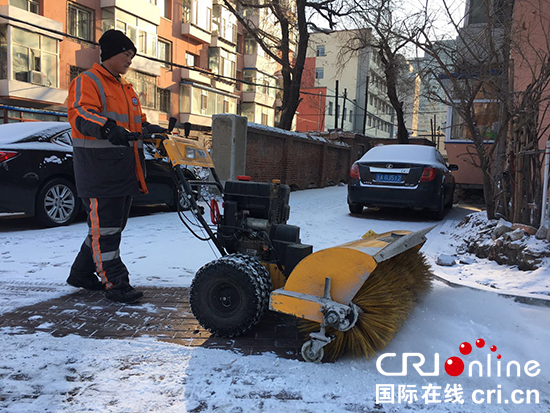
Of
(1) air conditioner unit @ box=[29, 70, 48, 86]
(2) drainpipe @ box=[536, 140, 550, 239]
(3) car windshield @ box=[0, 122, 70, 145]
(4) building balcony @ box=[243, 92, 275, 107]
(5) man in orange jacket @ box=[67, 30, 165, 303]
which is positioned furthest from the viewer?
(4) building balcony @ box=[243, 92, 275, 107]

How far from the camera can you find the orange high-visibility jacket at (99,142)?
3.08m

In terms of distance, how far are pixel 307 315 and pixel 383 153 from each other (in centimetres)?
648

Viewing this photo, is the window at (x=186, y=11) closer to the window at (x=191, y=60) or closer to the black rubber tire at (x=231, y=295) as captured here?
the window at (x=191, y=60)

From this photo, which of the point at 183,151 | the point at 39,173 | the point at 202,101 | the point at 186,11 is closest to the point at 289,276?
the point at 183,151

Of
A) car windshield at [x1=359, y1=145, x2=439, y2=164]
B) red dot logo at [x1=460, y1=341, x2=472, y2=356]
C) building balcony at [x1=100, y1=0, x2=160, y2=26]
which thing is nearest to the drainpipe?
red dot logo at [x1=460, y1=341, x2=472, y2=356]

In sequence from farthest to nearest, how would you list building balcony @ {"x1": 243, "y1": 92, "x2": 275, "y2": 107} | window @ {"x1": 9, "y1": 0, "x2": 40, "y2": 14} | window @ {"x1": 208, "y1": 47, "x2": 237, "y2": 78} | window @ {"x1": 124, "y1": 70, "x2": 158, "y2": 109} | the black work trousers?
building balcony @ {"x1": 243, "y1": 92, "x2": 275, "y2": 107}, window @ {"x1": 208, "y1": 47, "x2": 237, "y2": 78}, window @ {"x1": 124, "y1": 70, "x2": 158, "y2": 109}, window @ {"x1": 9, "y1": 0, "x2": 40, "y2": 14}, the black work trousers

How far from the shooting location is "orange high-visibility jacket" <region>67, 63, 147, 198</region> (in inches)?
121

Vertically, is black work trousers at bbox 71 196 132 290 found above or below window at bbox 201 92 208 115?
below

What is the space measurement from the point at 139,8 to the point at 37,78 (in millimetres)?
8179

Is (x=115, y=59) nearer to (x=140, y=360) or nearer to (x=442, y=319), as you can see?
(x=140, y=360)

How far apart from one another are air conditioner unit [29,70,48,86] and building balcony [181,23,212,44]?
12.3 m

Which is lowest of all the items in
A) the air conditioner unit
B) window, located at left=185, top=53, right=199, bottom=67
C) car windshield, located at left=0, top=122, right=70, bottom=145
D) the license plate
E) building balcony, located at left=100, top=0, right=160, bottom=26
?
the license plate

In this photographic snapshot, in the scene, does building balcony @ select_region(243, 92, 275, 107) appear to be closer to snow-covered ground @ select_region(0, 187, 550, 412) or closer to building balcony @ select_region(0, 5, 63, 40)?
building balcony @ select_region(0, 5, 63, 40)

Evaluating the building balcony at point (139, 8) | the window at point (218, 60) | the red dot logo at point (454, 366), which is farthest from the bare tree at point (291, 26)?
the red dot logo at point (454, 366)
